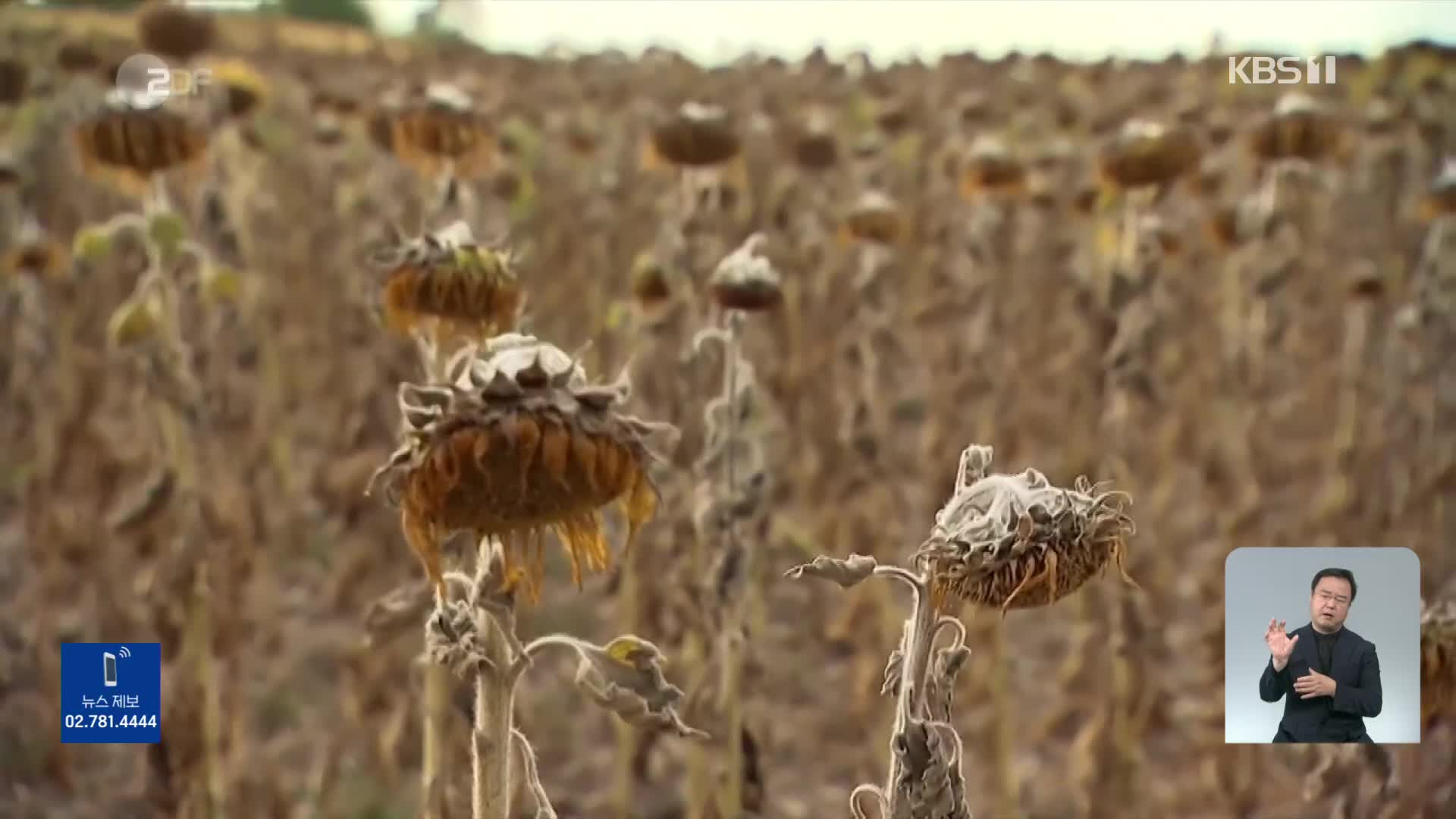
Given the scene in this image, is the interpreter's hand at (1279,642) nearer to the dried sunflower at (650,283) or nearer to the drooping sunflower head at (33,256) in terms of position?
the dried sunflower at (650,283)

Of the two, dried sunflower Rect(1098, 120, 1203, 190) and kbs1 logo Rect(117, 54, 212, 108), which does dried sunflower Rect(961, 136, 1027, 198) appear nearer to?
dried sunflower Rect(1098, 120, 1203, 190)

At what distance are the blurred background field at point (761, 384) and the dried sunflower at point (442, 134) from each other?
0.05ft

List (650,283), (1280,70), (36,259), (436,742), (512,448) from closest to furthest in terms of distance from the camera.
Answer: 1. (512,448)
2. (436,742)
3. (1280,70)
4. (36,259)
5. (650,283)

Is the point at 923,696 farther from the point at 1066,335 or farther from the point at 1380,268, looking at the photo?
the point at 1380,268

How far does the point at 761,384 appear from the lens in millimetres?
1491

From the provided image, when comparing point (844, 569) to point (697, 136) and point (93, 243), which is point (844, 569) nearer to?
point (697, 136)

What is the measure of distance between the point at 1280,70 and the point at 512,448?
1.03 meters

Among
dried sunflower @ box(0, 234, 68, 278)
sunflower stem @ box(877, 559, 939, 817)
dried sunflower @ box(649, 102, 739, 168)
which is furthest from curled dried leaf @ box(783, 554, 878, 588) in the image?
dried sunflower @ box(0, 234, 68, 278)

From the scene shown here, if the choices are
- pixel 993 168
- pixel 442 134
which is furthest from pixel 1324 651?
pixel 442 134

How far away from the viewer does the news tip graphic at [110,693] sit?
1195 mm

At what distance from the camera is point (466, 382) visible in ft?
2.03

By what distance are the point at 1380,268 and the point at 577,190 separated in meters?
1.06

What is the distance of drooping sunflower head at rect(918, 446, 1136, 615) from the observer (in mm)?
623

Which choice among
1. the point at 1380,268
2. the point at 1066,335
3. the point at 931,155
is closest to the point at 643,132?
the point at 931,155
